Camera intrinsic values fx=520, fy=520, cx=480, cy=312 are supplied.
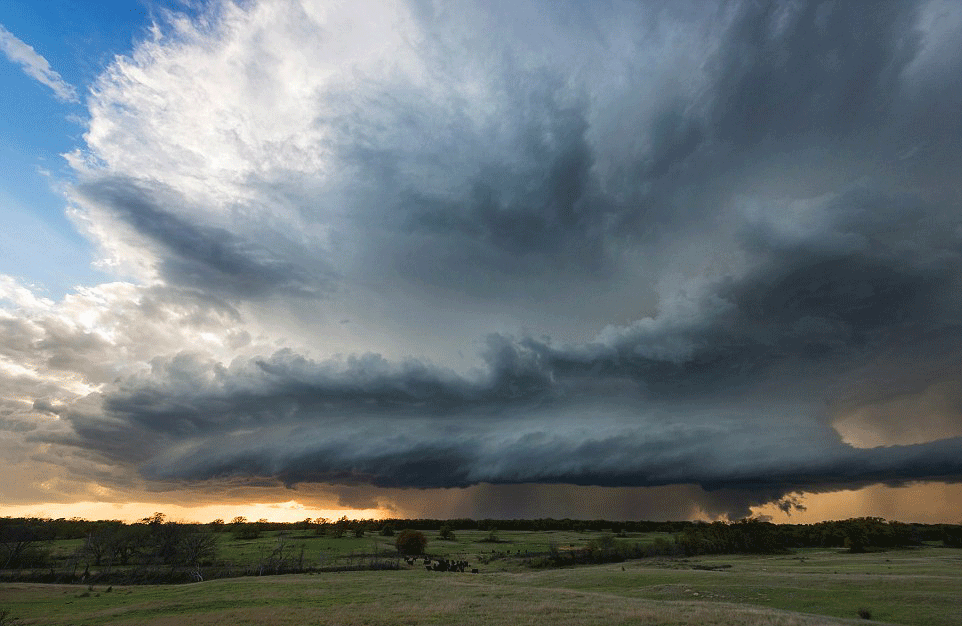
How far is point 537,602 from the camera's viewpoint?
41.4 metres

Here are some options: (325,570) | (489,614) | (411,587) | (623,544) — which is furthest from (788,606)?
(623,544)

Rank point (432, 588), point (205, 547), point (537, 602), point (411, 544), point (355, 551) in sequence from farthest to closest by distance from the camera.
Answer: point (411, 544)
point (355, 551)
point (205, 547)
point (432, 588)
point (537, 602)

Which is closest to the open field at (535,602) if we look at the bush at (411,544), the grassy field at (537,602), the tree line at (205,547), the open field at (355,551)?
the grassy field at (537,602)

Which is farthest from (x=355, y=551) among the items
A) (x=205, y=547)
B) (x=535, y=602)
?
(x=535, y=602)

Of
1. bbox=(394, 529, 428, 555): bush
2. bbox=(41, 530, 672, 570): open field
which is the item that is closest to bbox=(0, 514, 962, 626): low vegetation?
bbox=(41, 530, 672, 570): open field

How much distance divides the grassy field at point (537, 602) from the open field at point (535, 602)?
10 cm

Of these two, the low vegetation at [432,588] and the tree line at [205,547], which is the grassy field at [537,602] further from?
the tree line at [205,547]

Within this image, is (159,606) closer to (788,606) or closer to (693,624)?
(693,624)

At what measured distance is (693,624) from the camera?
102 feet

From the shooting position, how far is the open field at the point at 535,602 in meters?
35.2

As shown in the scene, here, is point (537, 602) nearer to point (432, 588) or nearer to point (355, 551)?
point (432, 588)

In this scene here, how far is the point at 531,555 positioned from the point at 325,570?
160ft

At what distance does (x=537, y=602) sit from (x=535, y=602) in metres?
0.18

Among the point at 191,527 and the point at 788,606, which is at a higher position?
the point at 191,527
